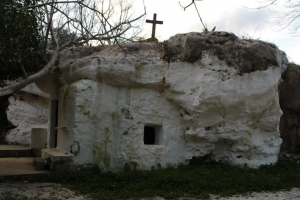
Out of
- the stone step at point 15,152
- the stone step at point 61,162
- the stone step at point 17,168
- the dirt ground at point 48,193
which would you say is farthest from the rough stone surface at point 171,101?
the stone step at point 15,152

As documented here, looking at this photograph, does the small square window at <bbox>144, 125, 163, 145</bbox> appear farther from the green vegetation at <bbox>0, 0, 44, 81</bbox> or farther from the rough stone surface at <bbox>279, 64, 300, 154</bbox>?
the rough stone surface at <bbox>279, 64, 300, 154</bbox>

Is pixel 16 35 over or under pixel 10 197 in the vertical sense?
over

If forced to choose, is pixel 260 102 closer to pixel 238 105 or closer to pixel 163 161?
pixel 238 105

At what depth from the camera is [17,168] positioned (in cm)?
870

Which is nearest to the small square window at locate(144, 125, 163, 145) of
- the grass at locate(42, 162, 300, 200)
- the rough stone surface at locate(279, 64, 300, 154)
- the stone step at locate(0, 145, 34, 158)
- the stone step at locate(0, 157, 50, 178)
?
the grass at locate(42, 162, 300, 200)

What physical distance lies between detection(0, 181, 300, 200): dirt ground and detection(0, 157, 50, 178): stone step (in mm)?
394

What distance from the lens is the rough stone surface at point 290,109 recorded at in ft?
36.1

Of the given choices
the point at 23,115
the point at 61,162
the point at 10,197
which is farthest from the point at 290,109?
the point at 23,115

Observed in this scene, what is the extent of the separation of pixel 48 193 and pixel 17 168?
2.12 m

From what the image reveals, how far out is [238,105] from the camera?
849 cm

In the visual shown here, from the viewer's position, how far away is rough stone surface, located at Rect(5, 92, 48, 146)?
44.6 feet

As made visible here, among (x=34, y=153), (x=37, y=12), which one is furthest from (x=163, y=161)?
(x=34, y=153)

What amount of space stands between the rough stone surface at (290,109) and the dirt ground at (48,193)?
11.4ft

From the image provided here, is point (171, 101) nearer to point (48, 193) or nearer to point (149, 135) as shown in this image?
point (149, 135)
